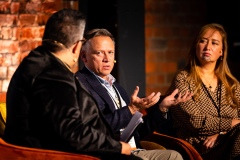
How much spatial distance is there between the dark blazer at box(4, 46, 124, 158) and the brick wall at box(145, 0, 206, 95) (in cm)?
320

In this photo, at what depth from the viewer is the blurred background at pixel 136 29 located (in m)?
6.25

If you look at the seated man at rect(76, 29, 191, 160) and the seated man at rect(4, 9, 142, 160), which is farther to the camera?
the seated man at rect(76, 29, 191, 160)

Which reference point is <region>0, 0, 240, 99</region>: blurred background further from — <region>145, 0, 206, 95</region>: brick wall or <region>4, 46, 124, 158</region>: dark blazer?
<region>4, 46, 124, 158</region>: dark blazer

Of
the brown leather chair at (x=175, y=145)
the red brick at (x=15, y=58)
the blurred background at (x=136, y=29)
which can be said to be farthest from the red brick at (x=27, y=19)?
the brown leather chair at (x=175, y=145)

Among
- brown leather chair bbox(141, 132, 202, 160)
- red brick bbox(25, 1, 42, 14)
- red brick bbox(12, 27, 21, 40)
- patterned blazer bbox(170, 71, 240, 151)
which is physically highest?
red brick bbox(25, 1, 42, 14)

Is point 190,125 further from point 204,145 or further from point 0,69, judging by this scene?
point 0,69

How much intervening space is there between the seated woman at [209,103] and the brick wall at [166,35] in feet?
4.40

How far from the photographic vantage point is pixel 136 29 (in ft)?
22.8

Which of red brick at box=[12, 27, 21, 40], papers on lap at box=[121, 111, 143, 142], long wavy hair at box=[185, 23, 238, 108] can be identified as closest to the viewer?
papers on lap at box=[121, 111, 143, 142]

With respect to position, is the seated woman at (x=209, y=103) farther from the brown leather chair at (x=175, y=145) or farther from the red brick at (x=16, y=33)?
the red brick at (x=16, y=33)

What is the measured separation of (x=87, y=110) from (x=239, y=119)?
2.19 meters

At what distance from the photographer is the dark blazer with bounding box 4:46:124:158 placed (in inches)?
149

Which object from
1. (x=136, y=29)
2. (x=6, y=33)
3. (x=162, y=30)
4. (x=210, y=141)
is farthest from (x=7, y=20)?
(x=210, y=141)

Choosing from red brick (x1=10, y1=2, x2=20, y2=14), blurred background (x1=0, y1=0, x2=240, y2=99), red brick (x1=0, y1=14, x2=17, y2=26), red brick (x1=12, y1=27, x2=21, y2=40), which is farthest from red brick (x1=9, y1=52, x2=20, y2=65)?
red brick (x1=10, y1=2, x2=20, y2=14)
